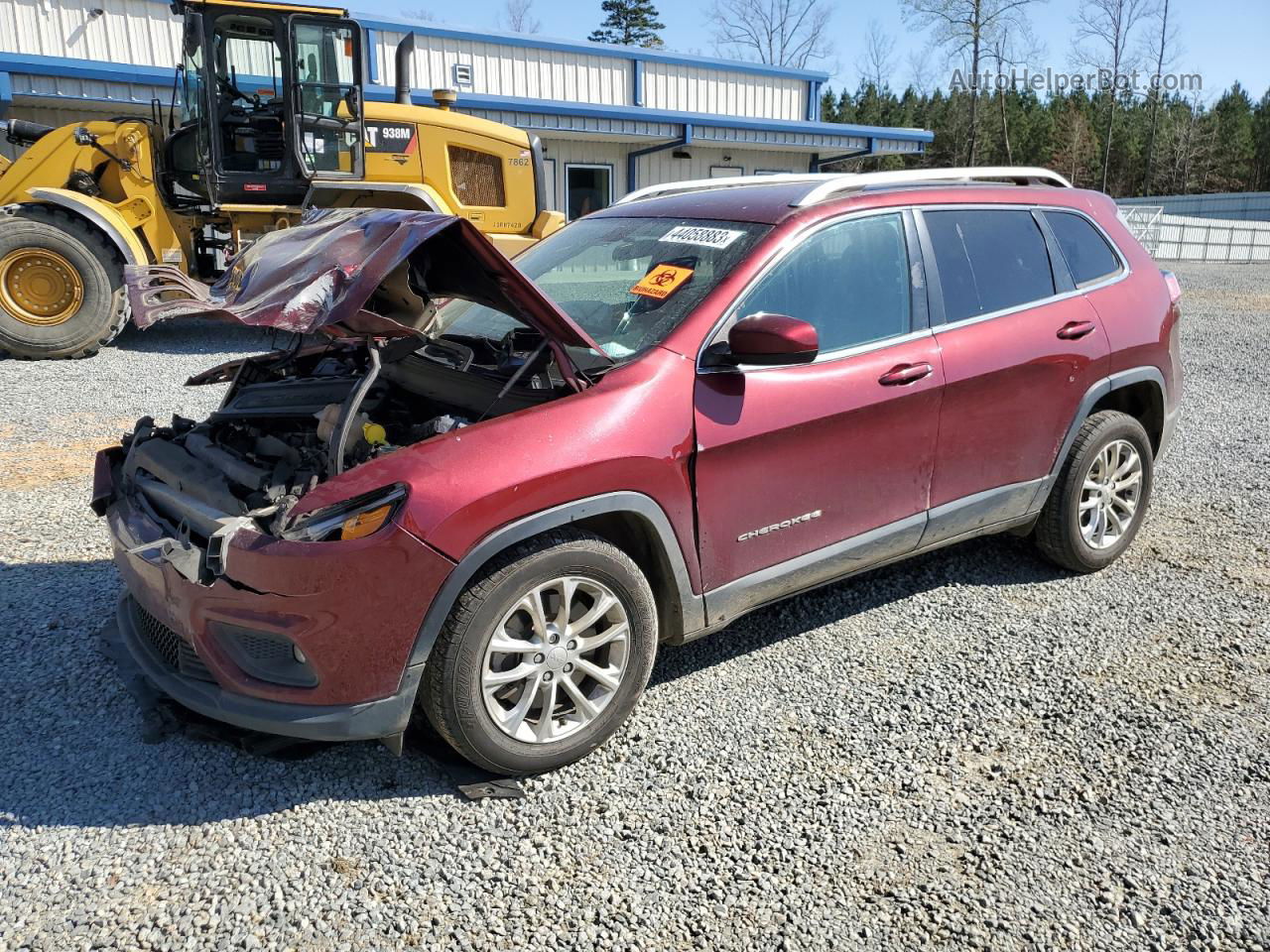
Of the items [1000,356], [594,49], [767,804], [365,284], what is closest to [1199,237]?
[594,49]

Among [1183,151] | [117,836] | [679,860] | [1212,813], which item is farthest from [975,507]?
[1183,151]

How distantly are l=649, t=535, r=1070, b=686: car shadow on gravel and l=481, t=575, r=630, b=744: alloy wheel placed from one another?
1.92 feet

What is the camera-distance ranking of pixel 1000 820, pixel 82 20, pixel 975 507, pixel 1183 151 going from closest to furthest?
1. pixel 1000 820
2. pixel 975 507
3. pixel 82 20
4. pixel 1183 151

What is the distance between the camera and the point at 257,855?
107 inches

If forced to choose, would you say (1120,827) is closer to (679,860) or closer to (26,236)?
(679,860)

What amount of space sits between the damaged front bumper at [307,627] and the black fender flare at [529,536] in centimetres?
3

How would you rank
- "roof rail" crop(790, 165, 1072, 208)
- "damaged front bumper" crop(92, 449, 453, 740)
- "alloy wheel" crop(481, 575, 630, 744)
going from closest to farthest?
1. "damaged front bumper" crop(92, 449, 453, 740)
2. "alloy wheel" crop(481, 575, 630, 744)
3. "roof rail" crop(790, 165, 1072, 208)

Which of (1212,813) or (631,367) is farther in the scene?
(631,367)

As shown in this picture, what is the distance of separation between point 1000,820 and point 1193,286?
22421 mm

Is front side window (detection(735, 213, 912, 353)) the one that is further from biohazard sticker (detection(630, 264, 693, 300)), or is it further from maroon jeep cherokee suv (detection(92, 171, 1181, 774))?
biohazard sticker (detection(630, 264, 693, 300))

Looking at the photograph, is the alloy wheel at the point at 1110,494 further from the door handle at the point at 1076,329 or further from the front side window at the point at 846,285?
the front side window at the point at 846,285

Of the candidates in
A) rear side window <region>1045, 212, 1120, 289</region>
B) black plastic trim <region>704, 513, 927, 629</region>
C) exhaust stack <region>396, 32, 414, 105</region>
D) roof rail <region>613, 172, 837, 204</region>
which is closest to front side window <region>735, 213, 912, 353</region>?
roof rail <region>613, 172, 837, 204</region>

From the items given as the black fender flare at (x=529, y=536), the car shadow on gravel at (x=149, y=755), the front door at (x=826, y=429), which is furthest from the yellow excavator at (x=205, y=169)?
the black fender flare at (x=529, y=536)

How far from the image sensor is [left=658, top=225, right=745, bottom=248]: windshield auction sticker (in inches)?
145
